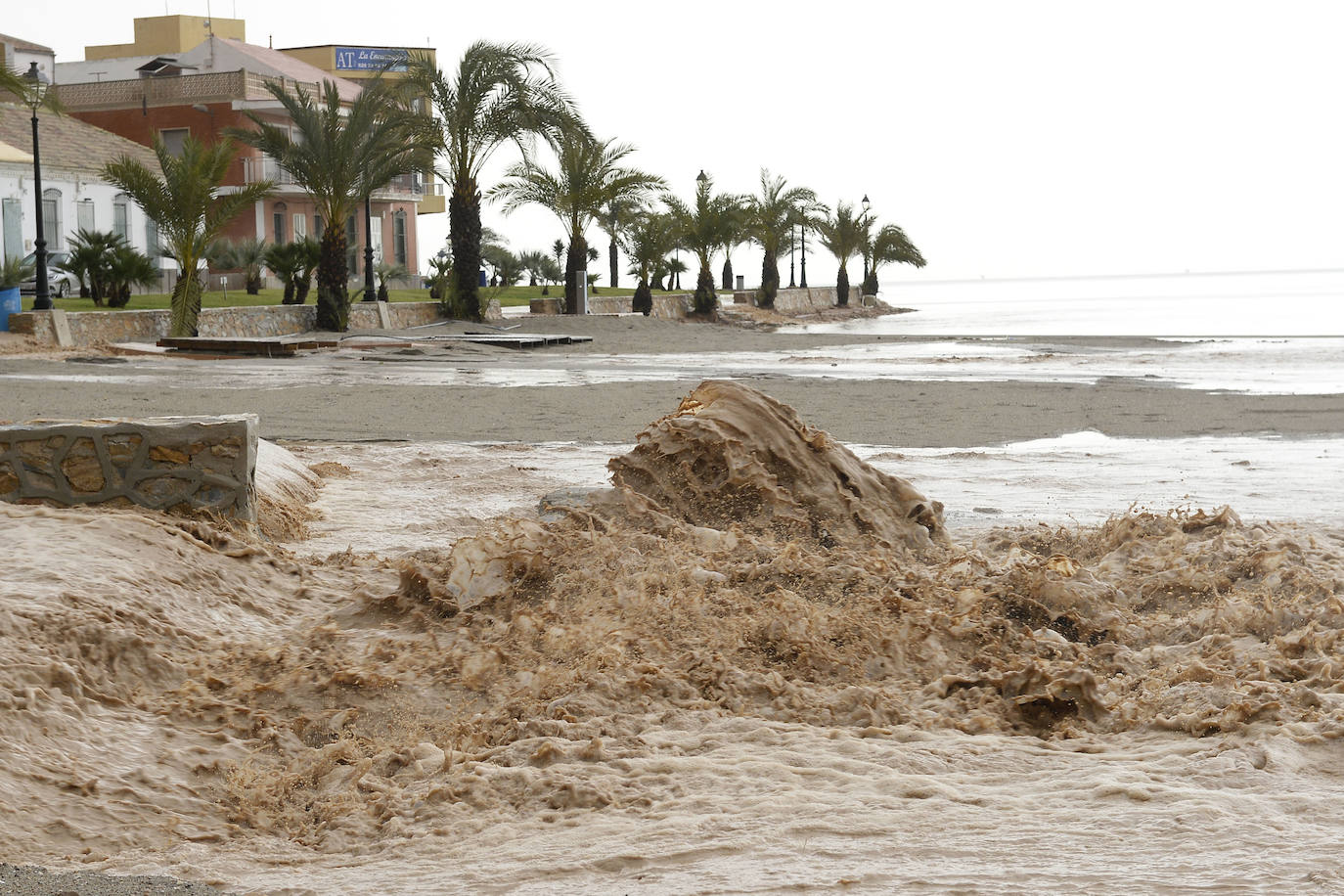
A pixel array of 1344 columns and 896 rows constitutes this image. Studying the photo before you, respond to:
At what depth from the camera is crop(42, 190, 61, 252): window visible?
34312 mm

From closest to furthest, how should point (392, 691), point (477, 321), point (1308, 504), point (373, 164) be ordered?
point (392, 691)
point (1308, 504)
point (373, 164)
point (477, 321)

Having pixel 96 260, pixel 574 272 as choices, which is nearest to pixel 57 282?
pixel 96 260

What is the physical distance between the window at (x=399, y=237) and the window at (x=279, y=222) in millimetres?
8580

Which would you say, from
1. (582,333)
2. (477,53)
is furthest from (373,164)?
(582,333)

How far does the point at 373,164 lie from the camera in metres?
27.6

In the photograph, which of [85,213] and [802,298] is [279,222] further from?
[802,298]

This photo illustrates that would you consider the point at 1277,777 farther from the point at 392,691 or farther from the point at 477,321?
the point at 477,321

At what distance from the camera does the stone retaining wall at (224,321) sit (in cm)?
2169

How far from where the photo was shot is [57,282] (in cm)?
3150

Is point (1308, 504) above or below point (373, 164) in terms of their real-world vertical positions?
below

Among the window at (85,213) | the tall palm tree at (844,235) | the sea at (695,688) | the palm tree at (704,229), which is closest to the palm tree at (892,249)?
the tall palm tree at (844,235)

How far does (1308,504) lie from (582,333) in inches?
873

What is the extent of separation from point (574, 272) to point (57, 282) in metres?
12.7

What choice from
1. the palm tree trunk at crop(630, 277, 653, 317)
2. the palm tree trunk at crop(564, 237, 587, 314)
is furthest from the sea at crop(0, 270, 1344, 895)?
the palm tree trunk at crop(630, 277, 653, 317)
